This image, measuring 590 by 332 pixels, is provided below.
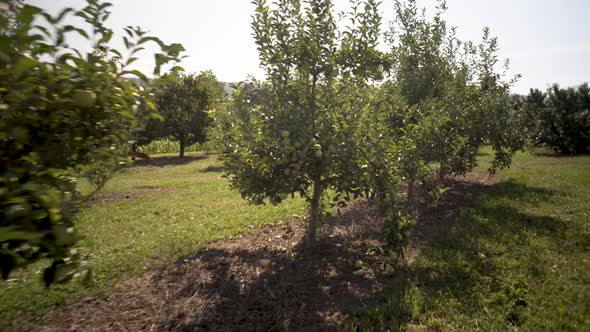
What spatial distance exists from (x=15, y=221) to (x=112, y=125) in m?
0.88

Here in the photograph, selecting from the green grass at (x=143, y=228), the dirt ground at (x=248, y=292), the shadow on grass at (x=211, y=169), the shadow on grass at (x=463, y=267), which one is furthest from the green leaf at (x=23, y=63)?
the shadow on grass at (x=211, y=169)

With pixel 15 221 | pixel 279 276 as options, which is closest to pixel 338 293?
pixel 279 276

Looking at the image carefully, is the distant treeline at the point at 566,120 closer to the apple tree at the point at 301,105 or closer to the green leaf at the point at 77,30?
the apple tree at the point at 301,105

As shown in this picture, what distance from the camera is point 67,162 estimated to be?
7.22ft

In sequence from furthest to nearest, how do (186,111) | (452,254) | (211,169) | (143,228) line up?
(186,111)
(211,169)
(143,228)
(452,254)

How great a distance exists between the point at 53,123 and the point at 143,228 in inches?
255

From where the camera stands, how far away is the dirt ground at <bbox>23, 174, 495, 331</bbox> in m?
3.88

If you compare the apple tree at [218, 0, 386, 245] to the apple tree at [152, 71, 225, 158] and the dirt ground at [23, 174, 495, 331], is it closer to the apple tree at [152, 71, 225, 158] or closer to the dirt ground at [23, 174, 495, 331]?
the dirt ground at [23, 174, 495, 331]

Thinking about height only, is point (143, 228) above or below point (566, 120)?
below

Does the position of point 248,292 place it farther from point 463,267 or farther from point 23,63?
point 23,63

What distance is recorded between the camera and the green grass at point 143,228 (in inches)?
178

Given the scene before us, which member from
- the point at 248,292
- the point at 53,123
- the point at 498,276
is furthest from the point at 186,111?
the point at 53,123

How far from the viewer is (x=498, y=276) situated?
16.3ft

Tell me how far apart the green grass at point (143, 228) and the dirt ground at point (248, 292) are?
0.39 m
